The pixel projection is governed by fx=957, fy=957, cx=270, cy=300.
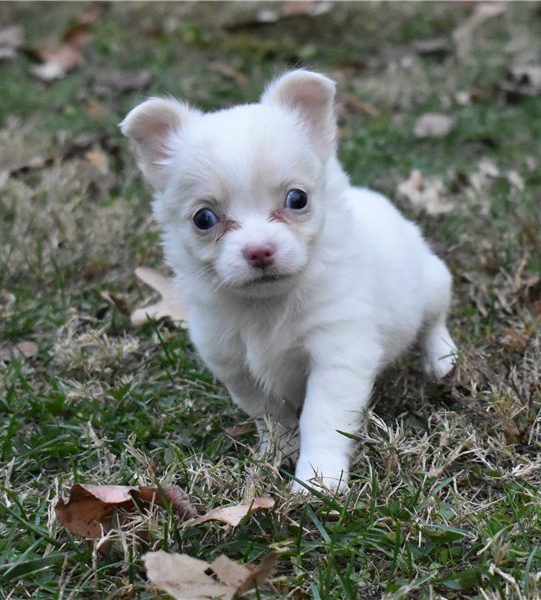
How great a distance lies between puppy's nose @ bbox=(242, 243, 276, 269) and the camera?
8.67 feet

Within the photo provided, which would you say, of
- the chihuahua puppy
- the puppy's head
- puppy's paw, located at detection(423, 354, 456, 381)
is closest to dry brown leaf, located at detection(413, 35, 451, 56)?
puppy's paw, located at detection(423, 354, 456, 381)

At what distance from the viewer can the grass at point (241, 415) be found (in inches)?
95.3

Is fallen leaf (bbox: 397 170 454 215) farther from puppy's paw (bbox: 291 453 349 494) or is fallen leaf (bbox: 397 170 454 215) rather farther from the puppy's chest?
puppy's paw (bbox: 291 453 349 494)

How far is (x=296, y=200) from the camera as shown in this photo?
2.77 meters

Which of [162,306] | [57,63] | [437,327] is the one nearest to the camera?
[437,327]

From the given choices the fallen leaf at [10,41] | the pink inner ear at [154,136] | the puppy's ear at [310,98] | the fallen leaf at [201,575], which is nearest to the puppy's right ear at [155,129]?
the pink inner ear at [154,136]

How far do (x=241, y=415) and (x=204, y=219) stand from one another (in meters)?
0.85

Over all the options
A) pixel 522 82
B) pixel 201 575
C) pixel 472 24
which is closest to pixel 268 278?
pixel 201 575

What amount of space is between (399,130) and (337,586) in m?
4.11

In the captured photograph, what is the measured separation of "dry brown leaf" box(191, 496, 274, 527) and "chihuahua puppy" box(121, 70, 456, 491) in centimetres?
11

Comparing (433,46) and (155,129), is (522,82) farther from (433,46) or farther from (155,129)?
(155,129)

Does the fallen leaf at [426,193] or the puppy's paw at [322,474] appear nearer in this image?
the puppy's paw at [322,474]

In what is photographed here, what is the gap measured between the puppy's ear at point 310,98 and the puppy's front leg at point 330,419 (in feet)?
2.32

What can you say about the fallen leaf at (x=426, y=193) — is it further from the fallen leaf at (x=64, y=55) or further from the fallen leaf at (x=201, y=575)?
the fallen leaf at (x=64, y=55)
